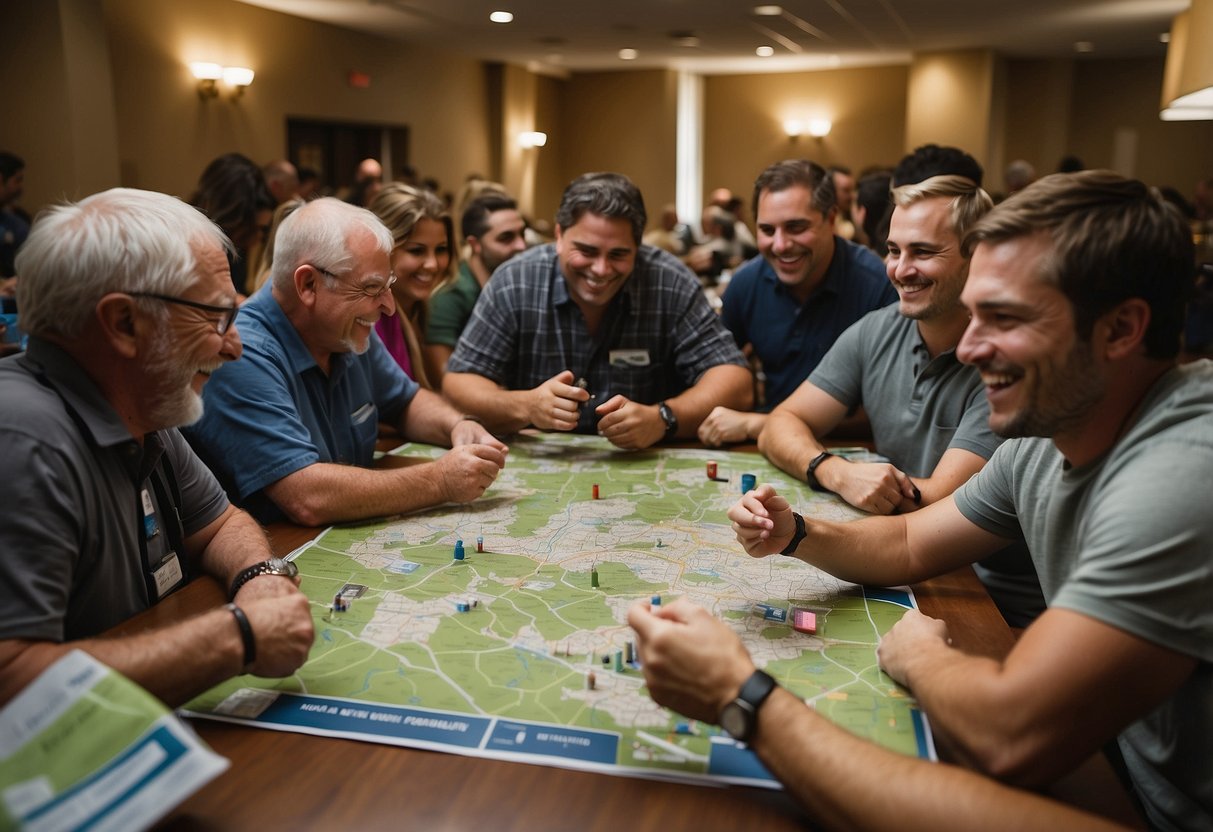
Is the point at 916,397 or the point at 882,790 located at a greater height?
the point at 916,397

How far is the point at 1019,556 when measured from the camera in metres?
2.19

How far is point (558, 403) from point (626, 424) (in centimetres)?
23

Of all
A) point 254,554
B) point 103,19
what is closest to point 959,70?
point 103,19

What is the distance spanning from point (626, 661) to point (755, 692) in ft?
0.93

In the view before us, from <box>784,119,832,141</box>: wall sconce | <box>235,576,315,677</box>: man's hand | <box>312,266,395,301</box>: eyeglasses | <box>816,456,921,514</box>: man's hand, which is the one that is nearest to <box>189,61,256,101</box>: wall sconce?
<box>312,266,395,301</box>: eyeglasses

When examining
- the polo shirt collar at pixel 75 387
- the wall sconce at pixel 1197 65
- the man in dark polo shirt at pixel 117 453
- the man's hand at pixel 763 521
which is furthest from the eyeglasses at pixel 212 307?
the wall sconce at pixel 1197 65

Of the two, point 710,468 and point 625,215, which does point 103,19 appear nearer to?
point 625,215

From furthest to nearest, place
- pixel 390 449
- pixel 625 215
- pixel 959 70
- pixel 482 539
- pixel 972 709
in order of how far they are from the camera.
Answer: pixel 959 70
pixel 625 215
pixel 390 449
pixel 482 539
pixel 972 709

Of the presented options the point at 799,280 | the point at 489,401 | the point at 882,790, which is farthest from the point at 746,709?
the point at 799,280

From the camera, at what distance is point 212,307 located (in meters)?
1.62

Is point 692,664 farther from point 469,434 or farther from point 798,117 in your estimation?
point 798,117

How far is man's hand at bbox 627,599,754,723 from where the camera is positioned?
128 centimetres

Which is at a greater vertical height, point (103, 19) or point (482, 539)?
point (103, 19)

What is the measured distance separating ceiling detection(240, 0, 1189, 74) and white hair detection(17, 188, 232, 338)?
8289 mm
